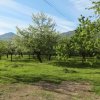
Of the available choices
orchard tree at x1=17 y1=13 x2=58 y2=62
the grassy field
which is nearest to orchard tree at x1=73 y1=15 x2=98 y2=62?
the grassy field

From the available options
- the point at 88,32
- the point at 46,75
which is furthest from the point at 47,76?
the point at 88,32

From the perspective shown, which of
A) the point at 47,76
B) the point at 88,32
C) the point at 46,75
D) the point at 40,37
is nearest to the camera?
the point at 88,32

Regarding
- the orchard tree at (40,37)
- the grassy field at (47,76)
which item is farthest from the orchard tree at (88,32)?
the orchard tree at (40,37)

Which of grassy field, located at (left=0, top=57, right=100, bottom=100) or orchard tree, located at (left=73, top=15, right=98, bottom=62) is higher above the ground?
orchard tree, located at (left=73, top=15, right=98, bottom=62)

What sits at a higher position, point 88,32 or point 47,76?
point 88,32

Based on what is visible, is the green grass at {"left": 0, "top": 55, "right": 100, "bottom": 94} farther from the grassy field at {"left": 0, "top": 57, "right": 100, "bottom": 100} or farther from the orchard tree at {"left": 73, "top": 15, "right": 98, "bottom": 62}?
the orchard tree at {"left": 73, "top": 15, "right": 98, "bottom": 62}

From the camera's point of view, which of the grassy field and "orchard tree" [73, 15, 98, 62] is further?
the grassy field

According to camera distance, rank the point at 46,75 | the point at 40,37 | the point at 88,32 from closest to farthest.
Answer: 1. the point at 88,32
2. the point at 46,75
3. the point at 40,37

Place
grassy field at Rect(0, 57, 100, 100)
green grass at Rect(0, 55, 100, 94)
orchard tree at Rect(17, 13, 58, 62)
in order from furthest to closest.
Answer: orchard tree at Rect(17, 13, 58, 62)
green grass at Rect(0, 55, 100, 94)
grassy field at Rect(0, 57, 100, 100)

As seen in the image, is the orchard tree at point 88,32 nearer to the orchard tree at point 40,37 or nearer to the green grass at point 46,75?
the green grass at point 46,75

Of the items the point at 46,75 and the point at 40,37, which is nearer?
the point at 46,75

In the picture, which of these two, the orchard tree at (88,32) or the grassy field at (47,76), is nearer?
the orchard tree at (88,32)

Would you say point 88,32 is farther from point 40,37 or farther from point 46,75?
point 40,37

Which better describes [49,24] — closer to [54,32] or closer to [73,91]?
[54,32]
